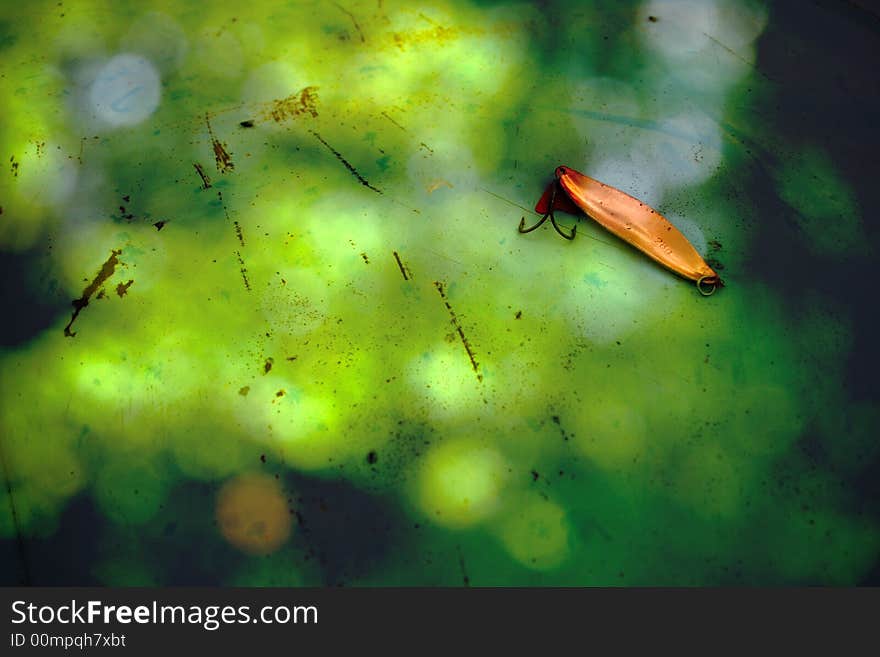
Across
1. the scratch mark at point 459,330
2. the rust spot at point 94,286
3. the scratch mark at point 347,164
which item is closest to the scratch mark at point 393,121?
the scratch mark at point 347,164

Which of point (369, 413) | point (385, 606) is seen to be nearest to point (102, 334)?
point (369, 413)

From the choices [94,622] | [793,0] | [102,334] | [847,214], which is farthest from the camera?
[793,0]

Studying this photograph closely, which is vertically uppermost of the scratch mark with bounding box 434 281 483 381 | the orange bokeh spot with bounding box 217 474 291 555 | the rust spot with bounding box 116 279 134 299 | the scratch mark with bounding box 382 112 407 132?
the scratch mark with bounding box 382 112 407 132

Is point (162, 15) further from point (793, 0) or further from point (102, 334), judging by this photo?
point (793, 0)

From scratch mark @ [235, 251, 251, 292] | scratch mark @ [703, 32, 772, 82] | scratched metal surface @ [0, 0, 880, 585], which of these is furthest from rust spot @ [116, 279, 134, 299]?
scratch mark @ [703, 32, 772, 82]

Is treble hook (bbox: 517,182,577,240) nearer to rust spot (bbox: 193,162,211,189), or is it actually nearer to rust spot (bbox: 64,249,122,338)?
rust spot (bbox: 193,162,211,189)

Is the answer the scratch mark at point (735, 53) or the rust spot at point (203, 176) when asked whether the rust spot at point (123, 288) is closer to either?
the rust spot at point (203, 176)

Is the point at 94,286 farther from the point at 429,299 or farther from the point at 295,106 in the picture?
the point at 429,299
